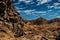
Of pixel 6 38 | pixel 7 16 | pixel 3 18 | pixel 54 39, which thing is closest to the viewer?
pixel 6 38

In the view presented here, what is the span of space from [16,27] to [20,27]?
2.28 metres

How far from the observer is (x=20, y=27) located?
47688mm

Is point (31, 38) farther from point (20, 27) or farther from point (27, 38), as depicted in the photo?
point (20, 27)

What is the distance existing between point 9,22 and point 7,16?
3.10 m

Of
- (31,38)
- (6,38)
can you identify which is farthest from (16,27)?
(6,38)

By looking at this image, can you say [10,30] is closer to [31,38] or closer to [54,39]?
[31,38]

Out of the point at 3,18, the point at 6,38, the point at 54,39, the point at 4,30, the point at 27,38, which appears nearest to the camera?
the point at 6,38

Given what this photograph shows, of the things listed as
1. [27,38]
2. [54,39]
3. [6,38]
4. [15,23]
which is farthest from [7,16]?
[54,39]

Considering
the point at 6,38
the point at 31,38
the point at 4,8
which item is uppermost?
the point at 4,8

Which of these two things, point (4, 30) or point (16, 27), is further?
point (16, 27)

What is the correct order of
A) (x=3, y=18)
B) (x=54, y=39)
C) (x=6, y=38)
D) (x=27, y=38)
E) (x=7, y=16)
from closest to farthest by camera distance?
1. (x=6, y=38)
2. (x=27, y=38)
3. (x=3, y=18)
4. (x=7, y=16)
5. (x=54, y=39)

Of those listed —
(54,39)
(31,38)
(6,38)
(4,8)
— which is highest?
(4,8)

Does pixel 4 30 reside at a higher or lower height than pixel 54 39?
higher

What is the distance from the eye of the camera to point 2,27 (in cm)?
3897
